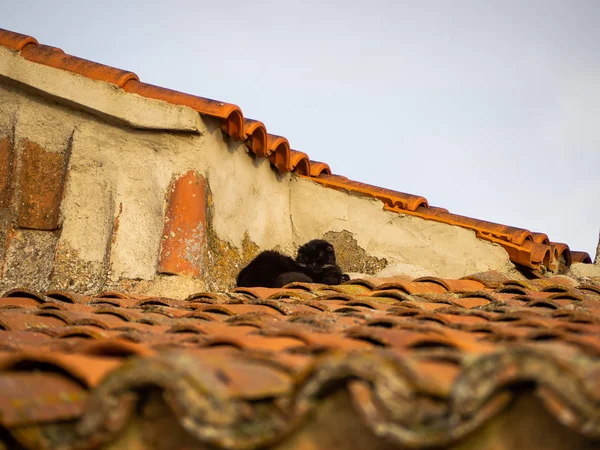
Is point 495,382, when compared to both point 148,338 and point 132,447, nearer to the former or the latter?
point 132,447

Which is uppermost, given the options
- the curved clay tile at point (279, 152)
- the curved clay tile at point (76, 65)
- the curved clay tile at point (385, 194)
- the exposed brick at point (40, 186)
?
the curved clay tile at point (76, 65)

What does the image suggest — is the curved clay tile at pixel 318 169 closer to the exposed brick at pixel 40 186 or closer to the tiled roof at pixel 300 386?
the exposed brick at pixel 40 186

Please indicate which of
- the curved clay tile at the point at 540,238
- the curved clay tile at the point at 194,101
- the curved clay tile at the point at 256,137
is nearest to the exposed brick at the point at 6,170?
the curved clay tile at the point at 194,101

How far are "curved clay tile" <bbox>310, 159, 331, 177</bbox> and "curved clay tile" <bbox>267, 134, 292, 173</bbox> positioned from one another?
49 cm

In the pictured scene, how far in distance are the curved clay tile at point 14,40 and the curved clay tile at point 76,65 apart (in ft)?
0.17

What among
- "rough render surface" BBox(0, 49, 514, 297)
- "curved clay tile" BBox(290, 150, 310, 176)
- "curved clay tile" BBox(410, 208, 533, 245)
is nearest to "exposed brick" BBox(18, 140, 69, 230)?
"rough render surface" BBox(0, 49, 514, 297)

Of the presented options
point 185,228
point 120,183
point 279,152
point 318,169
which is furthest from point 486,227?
point 120,183

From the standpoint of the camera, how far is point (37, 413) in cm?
155

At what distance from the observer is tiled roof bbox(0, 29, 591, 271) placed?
5.65 meters

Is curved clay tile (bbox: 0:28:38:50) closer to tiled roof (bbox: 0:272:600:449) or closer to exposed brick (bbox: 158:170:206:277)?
exposed brick (bbox: 158:170:206:277)

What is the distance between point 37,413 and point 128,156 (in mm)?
4184

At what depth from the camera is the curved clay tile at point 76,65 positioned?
5680 millimetres

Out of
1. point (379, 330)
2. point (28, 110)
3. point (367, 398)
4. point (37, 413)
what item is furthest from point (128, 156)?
point (367, 398)

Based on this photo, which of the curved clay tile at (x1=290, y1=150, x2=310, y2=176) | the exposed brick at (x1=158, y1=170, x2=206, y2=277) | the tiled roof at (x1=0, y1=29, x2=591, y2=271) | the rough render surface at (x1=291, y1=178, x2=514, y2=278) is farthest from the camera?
the curved clay tile at (x1=290, y1=150, x2=310, y2=176)
